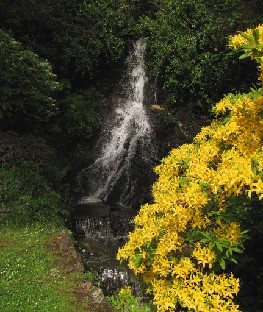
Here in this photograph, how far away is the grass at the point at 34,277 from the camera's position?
4812 mm

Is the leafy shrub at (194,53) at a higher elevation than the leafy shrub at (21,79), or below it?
higher

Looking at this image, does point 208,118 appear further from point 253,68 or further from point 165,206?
point 165,206

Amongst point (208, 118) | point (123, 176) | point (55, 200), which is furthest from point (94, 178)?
point (208, 118)

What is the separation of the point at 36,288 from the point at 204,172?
3450 millimetres

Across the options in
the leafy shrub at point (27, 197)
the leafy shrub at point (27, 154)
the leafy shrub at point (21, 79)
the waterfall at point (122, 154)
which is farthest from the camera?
the waterfall at point (122, 154)

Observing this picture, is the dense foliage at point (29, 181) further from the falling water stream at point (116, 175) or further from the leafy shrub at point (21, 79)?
the falling water stream at point (116, 175)

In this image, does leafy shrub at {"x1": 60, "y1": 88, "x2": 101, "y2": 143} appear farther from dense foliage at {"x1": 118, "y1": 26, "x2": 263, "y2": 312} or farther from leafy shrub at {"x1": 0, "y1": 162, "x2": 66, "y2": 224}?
dense foliage at {"x1": 118, "y1": 26, "x2": 263, "y2": 312}

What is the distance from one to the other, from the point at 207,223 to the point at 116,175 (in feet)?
25.3

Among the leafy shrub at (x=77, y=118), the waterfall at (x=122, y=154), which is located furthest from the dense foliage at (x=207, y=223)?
the leafy shrub at (x=77, y=118)

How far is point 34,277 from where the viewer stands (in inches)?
211

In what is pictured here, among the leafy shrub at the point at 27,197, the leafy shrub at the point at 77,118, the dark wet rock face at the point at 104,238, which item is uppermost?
the leafy shrub at the point at 77,118

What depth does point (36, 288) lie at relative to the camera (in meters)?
5.13

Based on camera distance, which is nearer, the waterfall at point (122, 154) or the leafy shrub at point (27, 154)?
the leafy shrub at point (27, 154)

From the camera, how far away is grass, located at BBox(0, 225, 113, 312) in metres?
4.81
